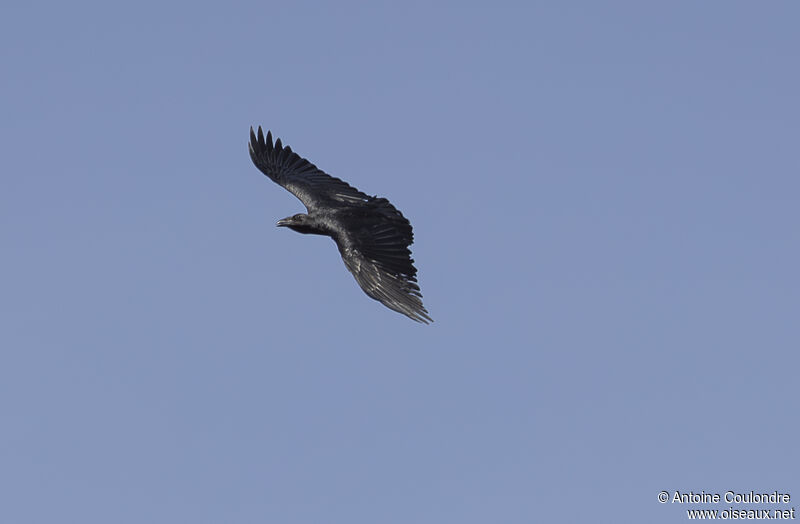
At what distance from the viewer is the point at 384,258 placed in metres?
21.8

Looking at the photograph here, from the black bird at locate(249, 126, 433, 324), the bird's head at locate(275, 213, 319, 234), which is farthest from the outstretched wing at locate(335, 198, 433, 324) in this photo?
the bird's head at locate(275, 213, 319, 234)

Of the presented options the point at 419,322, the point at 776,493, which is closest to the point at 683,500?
the point at 776,493

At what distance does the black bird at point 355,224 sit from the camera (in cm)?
2092

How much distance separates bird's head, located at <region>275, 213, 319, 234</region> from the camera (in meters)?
24.3

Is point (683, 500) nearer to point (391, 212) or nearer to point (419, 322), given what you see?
point (419, 322)

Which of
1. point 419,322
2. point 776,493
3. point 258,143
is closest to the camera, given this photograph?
point 776,493

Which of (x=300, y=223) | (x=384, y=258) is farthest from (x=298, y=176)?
(x=384, y=258)

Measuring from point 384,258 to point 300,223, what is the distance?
3.57 m

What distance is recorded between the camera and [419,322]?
63.9 ft

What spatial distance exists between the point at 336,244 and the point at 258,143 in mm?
5715

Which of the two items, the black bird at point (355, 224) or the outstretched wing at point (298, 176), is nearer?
the black bird at point (355, 224)

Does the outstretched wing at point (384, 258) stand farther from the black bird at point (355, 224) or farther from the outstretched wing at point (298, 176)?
the outstretched wing at point (298, 176)

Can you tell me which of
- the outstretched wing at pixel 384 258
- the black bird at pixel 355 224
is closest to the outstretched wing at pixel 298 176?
the black bird at pixel 355 224

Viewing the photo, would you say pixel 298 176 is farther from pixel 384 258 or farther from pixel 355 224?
pixel 384 258
